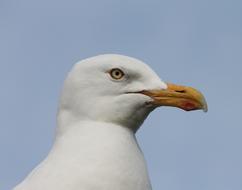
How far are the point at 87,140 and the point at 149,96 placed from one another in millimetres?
711

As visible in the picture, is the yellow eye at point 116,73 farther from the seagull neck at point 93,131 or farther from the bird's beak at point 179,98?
the seagull neck at point 93,131

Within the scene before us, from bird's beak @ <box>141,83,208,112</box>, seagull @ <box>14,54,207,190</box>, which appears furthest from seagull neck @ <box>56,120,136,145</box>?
bird's beak @ <box>141,83,208,112</box>

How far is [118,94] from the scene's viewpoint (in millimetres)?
9773

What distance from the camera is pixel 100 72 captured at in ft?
32.4

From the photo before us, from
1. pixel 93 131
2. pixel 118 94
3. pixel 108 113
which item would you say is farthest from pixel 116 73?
pixel 93 131

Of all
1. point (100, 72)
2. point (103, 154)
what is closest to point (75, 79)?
point (100, 72)

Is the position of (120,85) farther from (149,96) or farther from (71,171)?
(71,171)

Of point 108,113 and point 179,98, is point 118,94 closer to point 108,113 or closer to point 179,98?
point 108,113

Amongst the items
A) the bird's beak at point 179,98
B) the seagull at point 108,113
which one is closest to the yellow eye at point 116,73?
the seagull at point 108,113

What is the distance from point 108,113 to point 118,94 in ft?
0.65

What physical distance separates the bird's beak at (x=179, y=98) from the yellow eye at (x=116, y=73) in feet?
0.83

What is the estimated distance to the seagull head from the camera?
9734 mm

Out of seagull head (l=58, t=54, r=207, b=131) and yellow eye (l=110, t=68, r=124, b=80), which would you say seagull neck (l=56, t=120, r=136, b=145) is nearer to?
seagull head (l=58, t=54, r=207, b=131)

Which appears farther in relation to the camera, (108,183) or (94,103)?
(94,103)
